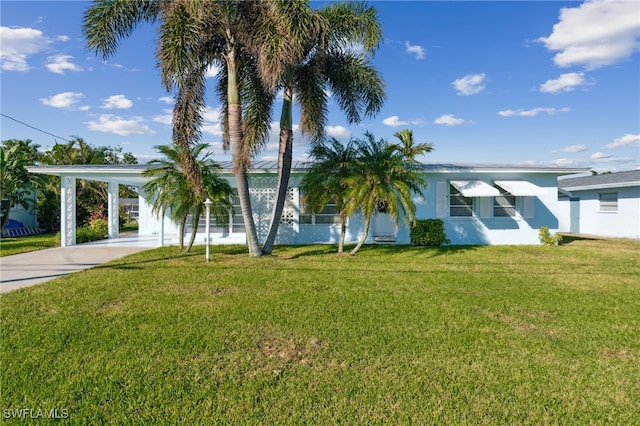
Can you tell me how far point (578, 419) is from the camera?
128 inches

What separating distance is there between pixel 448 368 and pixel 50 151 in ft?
115

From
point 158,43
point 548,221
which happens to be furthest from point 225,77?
point 548,221

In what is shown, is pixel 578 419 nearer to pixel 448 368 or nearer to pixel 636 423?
pixel 636 423

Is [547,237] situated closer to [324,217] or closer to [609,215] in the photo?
[609,215]

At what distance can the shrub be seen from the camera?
15.0 meters

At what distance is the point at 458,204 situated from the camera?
15758 mm

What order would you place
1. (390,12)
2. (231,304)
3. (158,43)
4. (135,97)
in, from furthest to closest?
(135,97) → (390,12) → (158,43) → (231,304)

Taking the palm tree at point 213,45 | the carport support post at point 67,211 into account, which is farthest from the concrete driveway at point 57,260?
the palm tree at point 213,45

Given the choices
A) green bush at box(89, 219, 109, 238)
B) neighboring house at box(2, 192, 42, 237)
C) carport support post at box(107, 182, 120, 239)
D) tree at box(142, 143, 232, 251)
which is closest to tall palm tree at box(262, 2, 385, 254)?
tree at box(142, 143, 232, 251)

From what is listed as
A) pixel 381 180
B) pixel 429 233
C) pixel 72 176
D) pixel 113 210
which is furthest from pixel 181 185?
pixel 429 233

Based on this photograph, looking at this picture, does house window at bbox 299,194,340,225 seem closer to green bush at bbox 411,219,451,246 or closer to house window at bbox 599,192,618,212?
green bush at bbox 411,219,451,246

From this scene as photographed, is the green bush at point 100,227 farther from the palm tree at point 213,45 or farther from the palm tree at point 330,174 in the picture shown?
the palm tree at point 330,174

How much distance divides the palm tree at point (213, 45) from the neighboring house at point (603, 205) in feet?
66.6

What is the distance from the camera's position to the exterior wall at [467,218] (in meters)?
15.5
